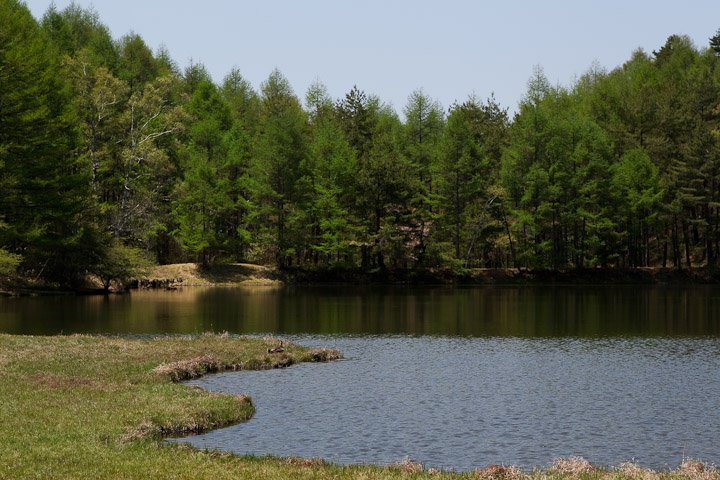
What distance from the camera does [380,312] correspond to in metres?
64.6

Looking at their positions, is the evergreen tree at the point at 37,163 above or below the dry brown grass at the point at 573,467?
above

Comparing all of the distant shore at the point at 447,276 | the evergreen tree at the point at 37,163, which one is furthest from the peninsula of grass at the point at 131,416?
the distant shore at the point at 447,276

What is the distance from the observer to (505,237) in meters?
115

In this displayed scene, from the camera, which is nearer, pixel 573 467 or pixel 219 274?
pixel 573 467

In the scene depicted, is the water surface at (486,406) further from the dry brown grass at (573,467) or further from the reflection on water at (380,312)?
the reflection on water at (380,312)

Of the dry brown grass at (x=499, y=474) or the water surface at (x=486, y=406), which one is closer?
the dry brown grass at (x=499, y=474)

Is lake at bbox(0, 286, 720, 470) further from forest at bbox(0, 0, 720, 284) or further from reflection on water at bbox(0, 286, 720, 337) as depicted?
forest at bbox(0, 0, 720, 284)

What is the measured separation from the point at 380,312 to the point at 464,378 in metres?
32.5

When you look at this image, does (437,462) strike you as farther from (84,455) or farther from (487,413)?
(84,455)

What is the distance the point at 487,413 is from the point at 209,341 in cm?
2019

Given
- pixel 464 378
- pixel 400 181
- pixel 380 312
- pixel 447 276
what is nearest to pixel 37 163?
pixel 380 312

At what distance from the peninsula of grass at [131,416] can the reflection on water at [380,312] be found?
1256cm

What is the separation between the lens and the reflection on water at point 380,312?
50250 mm

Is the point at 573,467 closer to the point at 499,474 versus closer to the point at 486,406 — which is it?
the point at 499,474
